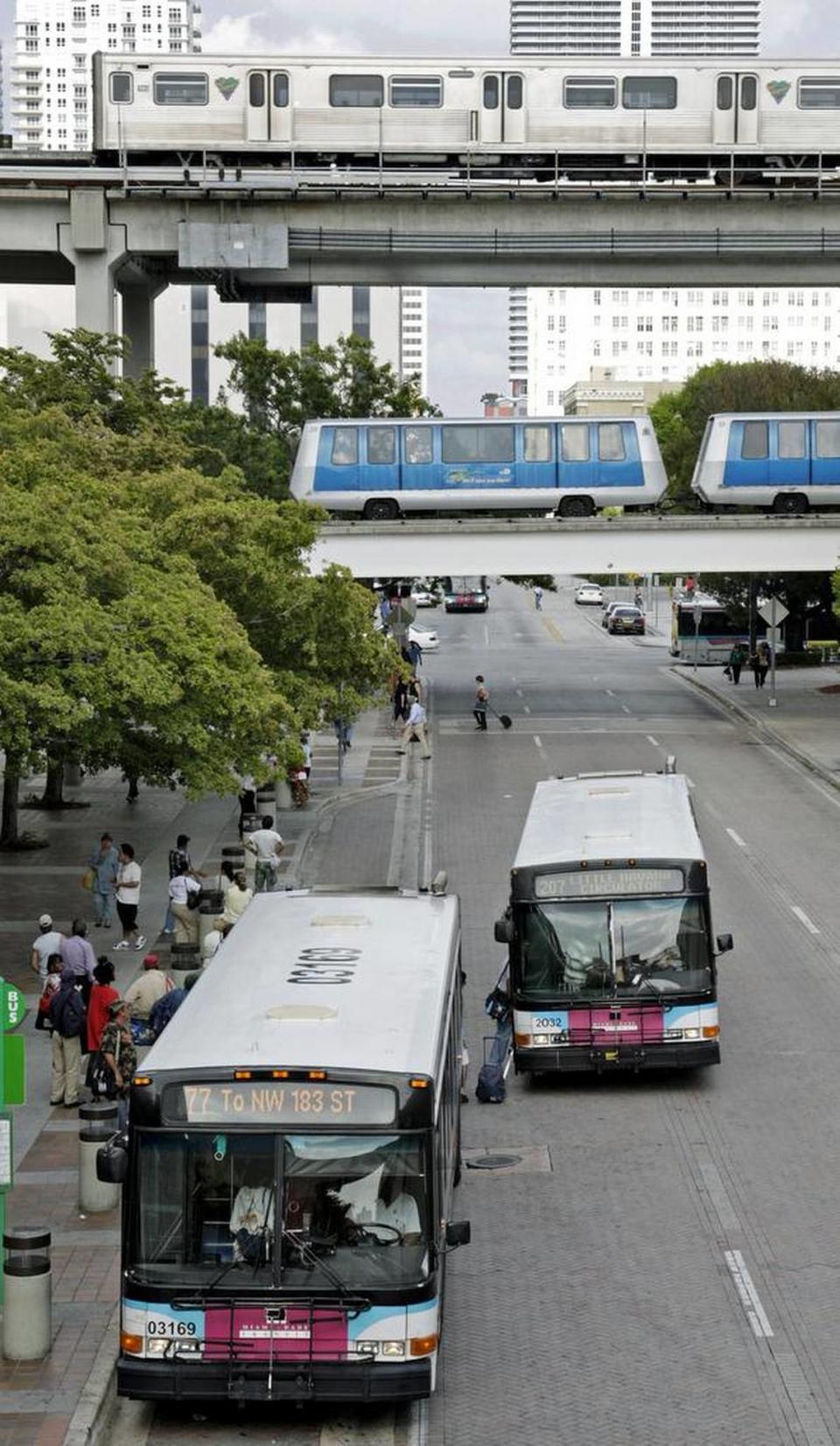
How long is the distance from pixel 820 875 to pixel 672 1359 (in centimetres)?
1920

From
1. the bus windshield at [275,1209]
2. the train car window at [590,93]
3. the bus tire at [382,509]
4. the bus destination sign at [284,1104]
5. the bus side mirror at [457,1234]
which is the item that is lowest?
the bus side mirror at [457,1234]

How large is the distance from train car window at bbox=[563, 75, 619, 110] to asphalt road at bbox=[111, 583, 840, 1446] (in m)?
26.7

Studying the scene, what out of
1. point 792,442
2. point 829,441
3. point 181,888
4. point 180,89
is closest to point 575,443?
point 792,442

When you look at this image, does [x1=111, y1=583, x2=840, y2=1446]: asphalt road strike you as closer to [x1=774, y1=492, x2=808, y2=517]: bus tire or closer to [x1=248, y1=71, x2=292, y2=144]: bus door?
[x1=774, y1=492, x2=808, y2=517]: bus tire

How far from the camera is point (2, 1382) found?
42.5ft

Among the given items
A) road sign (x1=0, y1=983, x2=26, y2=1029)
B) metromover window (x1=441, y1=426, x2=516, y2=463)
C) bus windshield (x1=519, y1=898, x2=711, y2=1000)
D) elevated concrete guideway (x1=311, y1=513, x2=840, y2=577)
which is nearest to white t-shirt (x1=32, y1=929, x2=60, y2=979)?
bus windshield (x1=519, y1=898, x2=711, y2=1000)

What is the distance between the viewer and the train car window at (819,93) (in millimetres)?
53188

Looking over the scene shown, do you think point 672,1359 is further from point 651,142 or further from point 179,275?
point 179,275

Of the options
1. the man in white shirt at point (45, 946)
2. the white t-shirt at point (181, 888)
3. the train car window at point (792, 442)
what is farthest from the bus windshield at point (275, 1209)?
the train car window at point (792, 442)

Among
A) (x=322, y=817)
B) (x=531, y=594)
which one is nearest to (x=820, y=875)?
(x=322, y=817)

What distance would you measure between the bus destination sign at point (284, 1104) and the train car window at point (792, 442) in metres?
43.5

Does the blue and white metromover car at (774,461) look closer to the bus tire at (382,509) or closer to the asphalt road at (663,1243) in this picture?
the bus tire at (382,509)

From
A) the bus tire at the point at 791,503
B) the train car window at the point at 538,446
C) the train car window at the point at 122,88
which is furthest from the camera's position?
the bus tire at the point at 791,503

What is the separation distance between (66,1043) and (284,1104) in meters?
7.91
